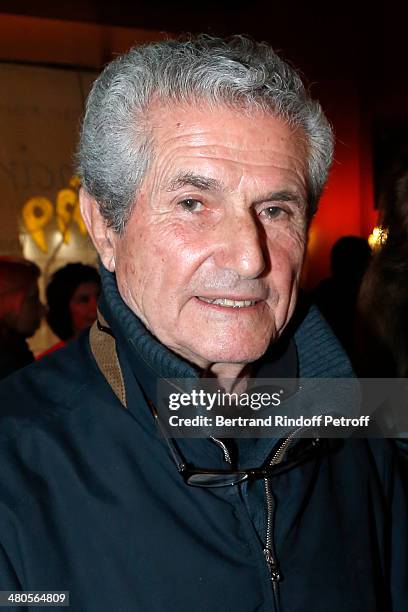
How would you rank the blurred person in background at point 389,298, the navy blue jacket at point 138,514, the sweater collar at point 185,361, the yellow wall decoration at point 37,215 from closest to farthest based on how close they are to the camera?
the navy blue jacket at point 138,514 → the sweater collar at point 185,361 → the blurred person in background at point 389,298 → the yellow wall decoration at point 37,215

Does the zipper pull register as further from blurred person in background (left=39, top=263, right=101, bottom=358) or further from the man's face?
blurred person in background (left=39, top=263, right=101, bottom=358)

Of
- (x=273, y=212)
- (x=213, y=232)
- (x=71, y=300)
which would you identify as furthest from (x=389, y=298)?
(x=71, y=300)

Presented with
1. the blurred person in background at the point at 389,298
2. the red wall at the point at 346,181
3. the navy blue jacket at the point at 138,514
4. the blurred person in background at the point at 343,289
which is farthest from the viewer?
the red wall at the point at 346,181

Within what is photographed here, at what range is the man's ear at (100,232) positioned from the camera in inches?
49.3

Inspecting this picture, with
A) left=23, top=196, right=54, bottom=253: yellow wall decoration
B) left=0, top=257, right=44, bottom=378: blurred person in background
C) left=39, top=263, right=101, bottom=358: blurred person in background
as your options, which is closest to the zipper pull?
left=0, top=257, right=44, bottom=378: blurred person in background

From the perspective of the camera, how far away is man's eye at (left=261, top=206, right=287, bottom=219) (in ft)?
3.85

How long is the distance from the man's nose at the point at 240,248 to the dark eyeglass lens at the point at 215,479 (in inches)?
12.3

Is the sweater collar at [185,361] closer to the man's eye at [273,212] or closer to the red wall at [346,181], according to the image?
the man's eye at [273,212]

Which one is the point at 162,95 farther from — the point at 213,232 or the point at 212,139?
the point at 213,232

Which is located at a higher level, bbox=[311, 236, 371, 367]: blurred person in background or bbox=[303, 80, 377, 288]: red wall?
bbox=[303, 80, 377, 288]: red wall

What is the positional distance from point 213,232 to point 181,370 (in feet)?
0.74

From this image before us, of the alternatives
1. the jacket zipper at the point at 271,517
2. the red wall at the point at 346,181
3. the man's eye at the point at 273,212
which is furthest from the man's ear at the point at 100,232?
the red wall at the point at 346,181

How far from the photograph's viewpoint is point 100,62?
5078 millimetres

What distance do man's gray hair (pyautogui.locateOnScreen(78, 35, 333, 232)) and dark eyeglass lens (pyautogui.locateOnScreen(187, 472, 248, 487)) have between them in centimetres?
44
